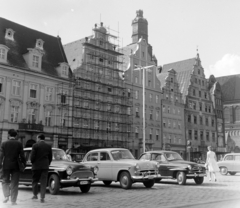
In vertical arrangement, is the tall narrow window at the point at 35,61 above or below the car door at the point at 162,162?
above

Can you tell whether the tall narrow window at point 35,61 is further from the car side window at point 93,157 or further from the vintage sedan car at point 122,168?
the vintage sedan car at point 122,168

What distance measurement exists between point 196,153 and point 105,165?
1907 inches

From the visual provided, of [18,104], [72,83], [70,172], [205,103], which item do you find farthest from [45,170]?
[205,103]

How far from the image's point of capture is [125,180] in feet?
48.7

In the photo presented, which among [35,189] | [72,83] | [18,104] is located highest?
[72,83]

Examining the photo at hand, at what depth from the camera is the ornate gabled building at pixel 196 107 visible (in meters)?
61.5

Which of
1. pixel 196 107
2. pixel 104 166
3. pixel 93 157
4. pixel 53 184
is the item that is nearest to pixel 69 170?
pixel 53 184

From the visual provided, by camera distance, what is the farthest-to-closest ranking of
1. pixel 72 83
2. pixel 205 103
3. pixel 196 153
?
pixel 205 103 < pixel 196 153 < pixel 72 83

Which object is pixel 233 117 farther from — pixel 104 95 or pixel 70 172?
pixel 70 172

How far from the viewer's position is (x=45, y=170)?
10180 mm

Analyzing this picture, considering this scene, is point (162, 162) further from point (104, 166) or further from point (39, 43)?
point (39, 43)

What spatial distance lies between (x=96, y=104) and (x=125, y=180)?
3082 cm

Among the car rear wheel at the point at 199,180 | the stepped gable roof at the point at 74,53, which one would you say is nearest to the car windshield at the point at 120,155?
the car rear wheel at the point at 199,180

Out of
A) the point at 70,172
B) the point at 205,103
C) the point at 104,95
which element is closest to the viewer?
the point at 70,172
